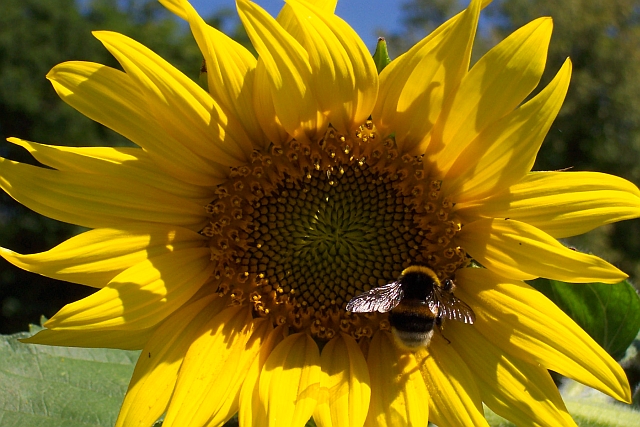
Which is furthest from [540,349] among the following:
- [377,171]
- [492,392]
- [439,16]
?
[439,16]

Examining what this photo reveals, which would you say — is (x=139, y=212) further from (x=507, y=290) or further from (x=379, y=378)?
(x=507, y=290)

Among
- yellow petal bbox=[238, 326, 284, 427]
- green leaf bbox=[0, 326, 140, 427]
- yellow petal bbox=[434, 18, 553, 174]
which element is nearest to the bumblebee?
yellow petal bbox=[238, 326, 284, 427]

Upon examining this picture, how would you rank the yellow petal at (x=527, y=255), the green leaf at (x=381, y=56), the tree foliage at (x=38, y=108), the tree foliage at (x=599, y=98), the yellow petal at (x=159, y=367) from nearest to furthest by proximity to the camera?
the yellow petal at (x=527, y=255) → the yellow petal at (x=159, y=367) → the green leaf at (x=381, y=56) → the tree foliage at (x=38, y=108) → the tree foliage at (x=599, y=98)

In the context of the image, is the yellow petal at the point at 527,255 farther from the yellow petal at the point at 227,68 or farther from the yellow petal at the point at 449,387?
the yellow petal at the point at 227,68

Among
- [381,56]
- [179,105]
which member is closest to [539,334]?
[381,56]

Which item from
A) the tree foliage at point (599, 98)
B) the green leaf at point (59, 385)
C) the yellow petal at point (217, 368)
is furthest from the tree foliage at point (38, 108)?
the yellow petal at point (217, 368)

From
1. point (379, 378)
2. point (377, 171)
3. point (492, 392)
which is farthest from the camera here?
point (377, 171)
